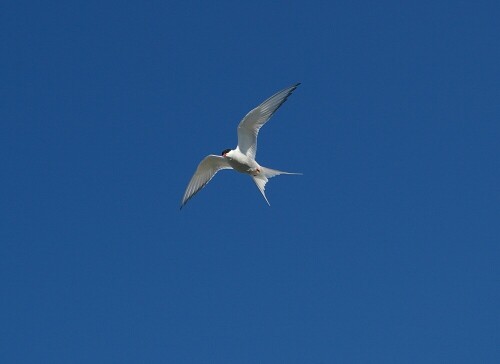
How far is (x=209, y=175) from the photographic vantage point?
23.8m

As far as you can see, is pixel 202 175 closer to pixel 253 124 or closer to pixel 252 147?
pixel 252 147

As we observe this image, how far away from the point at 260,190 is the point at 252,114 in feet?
5.82

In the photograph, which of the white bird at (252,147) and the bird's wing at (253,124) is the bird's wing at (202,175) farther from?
the bird's wing at (253,124)

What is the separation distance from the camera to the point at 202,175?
23797 millimetres

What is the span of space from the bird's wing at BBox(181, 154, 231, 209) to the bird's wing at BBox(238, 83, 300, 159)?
4.52 ft

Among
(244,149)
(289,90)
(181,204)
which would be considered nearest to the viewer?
(289,90)

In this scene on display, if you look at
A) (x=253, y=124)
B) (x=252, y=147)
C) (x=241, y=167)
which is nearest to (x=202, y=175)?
(x=241, y=167)

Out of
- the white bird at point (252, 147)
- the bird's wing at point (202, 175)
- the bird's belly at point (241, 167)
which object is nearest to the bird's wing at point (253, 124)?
the white bird at point (252, 147)

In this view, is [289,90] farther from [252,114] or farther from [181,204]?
[181,204]

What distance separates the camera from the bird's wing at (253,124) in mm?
21531

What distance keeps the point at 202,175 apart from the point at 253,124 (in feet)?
8.15

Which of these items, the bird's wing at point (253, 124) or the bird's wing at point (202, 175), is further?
the bird's wing at point (202, 175)

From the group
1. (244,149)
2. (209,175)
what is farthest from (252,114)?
(209,175)

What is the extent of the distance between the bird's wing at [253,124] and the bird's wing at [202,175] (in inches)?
54.2
